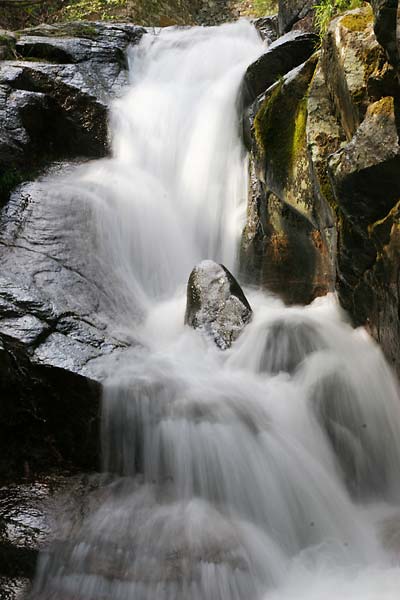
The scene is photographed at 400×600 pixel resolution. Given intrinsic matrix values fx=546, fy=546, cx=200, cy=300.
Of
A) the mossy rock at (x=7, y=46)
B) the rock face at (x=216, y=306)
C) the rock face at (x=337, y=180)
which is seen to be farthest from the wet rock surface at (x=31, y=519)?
the mossy rock at (x=7, y=46)

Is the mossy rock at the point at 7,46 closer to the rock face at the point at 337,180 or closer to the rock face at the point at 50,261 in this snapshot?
the rock face at the point at 50,261

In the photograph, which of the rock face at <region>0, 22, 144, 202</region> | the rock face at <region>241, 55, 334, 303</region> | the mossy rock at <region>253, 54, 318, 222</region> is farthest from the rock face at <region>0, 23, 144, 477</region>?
the mossy rock at <region>253, 54, 318, 222</region>

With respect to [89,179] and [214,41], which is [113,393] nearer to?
[89,179]

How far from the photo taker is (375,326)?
392cm

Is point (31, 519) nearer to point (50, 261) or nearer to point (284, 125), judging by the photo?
point (50, 261)

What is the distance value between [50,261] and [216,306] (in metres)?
1.65

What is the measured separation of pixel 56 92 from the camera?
803 cm

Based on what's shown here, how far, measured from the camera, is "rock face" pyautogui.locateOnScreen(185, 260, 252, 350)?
4648 mm

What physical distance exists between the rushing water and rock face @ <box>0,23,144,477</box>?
→ 265 mm

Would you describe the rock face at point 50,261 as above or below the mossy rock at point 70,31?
below

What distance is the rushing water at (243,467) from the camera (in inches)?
115

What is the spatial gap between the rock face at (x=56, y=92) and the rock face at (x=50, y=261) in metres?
0.02

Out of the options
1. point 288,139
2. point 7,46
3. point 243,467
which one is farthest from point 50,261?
point 7,46

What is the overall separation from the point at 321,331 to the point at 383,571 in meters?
1.83
